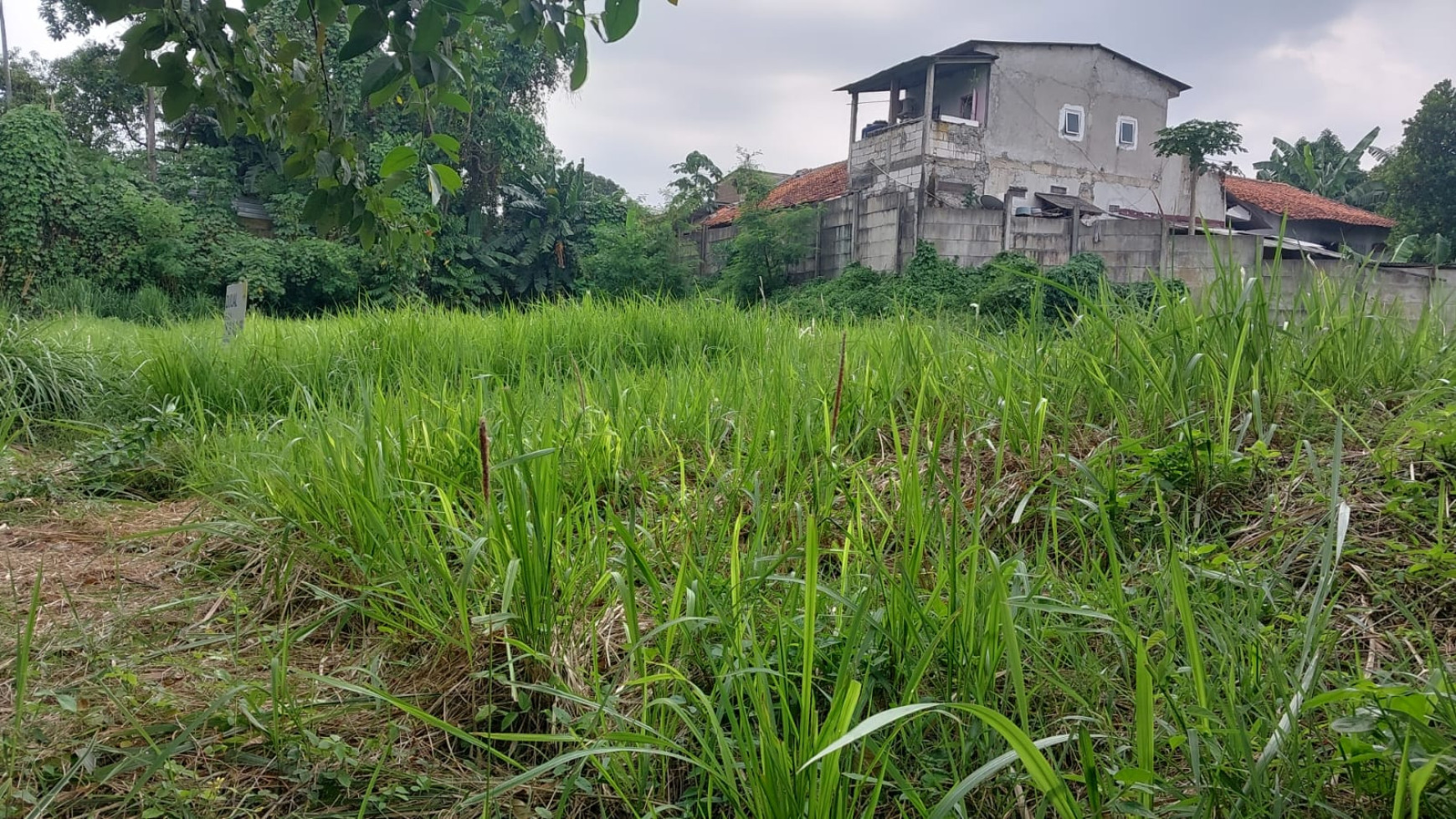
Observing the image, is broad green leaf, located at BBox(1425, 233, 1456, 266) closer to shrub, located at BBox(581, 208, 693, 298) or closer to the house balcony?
the house balcony

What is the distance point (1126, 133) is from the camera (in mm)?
20016

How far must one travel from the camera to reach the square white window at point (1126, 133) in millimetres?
19881

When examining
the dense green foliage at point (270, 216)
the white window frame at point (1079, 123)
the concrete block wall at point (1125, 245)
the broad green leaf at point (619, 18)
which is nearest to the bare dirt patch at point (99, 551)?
the broad green leaf at point (619, 18)

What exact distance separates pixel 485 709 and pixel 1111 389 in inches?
66.5

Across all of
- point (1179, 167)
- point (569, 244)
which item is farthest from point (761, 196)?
point (1179, 167)

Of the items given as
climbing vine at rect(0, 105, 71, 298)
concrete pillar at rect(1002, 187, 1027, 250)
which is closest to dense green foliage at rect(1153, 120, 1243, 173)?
concrete pillar at rect(1002, 187, 1027, 250)

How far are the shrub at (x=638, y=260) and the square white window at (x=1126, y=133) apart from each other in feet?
36.0

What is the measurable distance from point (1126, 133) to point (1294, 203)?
6022 millimetres

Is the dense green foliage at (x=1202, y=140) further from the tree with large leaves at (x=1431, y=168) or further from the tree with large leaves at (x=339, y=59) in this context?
the tree with large leaves at (x=339, y=59)

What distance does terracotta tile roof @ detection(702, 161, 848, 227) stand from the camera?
62.4ft

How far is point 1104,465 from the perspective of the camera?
205 centimetres

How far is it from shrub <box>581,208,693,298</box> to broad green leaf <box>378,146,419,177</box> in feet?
41.8

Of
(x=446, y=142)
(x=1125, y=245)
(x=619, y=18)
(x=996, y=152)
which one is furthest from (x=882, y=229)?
(x=619, y=18)

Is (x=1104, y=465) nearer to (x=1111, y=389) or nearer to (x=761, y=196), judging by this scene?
(x=1111, y=389)
